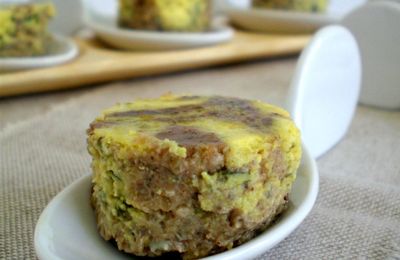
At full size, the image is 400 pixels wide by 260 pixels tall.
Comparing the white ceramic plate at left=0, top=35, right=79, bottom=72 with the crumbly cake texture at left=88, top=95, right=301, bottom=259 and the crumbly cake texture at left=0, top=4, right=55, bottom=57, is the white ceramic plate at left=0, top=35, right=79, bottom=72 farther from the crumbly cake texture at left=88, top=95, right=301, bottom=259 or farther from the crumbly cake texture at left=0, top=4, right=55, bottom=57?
the crumbly cake texture at left=88, top=95, right=301, bottom=259

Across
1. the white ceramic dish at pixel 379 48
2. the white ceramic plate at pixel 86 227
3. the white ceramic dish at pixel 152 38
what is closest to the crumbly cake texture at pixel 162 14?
the white ceramic dish at pixel 152 38

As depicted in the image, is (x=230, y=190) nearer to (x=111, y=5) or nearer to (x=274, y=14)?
(x=274, y=14)

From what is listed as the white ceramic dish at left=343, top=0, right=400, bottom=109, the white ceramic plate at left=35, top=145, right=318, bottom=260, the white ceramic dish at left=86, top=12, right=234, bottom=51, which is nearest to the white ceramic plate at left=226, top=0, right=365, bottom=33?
the white ceramic dish at left=86, top=12, right=234, bottom=51

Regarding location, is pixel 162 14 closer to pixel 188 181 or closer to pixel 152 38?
pixel 152 38

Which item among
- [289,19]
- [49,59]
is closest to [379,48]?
[289,19]

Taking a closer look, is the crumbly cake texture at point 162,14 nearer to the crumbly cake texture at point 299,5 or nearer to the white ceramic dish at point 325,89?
the crumbly cake texture at point 299,5
